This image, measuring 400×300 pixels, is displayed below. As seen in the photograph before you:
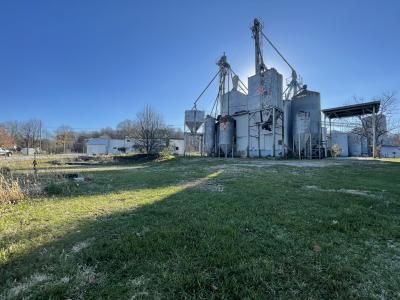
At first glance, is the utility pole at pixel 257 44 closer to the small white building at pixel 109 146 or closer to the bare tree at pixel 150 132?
the bare tree at pixel 150 132

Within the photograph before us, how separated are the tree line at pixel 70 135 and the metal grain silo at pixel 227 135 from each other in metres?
10.2

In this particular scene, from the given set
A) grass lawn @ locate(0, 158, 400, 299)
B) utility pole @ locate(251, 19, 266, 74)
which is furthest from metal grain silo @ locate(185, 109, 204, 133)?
grass lawn @ locate(0, 158, 400, 299)

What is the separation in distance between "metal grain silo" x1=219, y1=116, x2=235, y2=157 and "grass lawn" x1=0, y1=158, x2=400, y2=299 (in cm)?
2462

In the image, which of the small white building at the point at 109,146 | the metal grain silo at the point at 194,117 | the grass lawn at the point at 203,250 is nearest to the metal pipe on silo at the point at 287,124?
the metal grain silo at the point at 194,117

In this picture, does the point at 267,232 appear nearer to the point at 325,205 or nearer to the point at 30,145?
the point at 325,205

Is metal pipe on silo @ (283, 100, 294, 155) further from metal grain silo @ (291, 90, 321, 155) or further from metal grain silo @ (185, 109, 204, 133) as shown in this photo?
metal grain silo @ (185, 109, 204, 133)

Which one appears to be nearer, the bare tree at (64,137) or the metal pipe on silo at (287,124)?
the metal pipe on silo at (287,124)

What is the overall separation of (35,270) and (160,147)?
34109mm

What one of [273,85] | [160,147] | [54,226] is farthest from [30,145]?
[54,226]

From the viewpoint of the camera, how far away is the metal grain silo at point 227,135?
29562 millimetres

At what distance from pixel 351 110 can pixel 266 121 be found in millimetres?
8173

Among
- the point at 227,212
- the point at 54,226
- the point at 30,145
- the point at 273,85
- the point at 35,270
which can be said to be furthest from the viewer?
the point at 30,145

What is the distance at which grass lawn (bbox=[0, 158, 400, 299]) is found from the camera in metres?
2.05

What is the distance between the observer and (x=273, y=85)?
2408 centimetres
